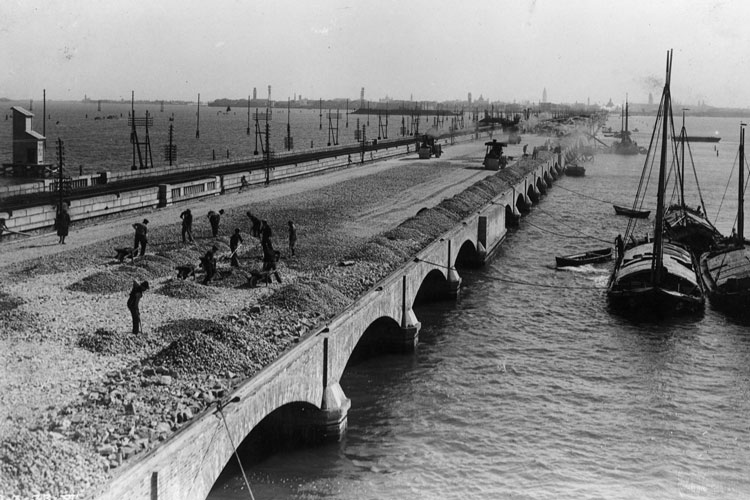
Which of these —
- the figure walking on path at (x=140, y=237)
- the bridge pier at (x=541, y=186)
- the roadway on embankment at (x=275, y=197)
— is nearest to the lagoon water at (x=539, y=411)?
the roadway on embankment at (x=275, y=197)

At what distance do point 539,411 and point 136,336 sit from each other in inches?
563

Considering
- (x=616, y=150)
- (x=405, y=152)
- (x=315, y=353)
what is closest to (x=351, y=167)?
(x=405, y=152)

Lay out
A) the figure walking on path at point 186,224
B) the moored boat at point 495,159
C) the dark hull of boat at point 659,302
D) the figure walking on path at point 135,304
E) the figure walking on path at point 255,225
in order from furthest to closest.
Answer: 1. the moored boat at point 495,159
2. the dark hull of boat at point 659,302
3. the figure walking on path at point 255,225
4. the figure walking on path at point 186,224
5. the figure walking on path at point 135,304

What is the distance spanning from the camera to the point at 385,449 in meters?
23.9

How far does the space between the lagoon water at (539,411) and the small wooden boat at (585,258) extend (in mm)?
5311

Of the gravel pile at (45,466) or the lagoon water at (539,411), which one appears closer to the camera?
the gravel pile at (45,466)

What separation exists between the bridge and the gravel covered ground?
32.7 inches

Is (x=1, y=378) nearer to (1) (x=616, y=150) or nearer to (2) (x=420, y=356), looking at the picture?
(2) (x=420, y=356)

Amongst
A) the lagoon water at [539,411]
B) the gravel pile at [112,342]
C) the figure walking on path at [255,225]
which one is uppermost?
the figure walking on path at [255,225]

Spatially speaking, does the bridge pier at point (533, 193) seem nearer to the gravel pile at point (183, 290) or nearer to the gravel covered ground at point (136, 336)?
the gravel covered ground at point (136, 336)

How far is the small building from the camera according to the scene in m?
63.3

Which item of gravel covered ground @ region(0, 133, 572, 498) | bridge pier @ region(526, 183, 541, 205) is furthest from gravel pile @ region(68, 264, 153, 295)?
bridge pier @ region(526, 183, 541, 205)

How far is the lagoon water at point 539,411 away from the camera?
22.0m

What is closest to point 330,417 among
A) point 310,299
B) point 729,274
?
point 310,299
